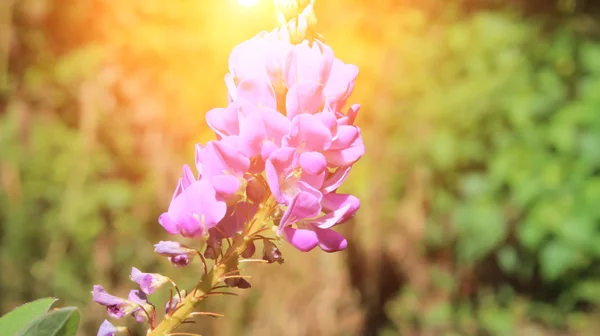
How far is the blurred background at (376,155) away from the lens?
9.67ft

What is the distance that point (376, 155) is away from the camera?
10.8ft

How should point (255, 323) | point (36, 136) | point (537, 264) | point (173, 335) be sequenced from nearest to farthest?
point (173, 335) < point (255, 323) < point (36, 136) < point (537, 264)

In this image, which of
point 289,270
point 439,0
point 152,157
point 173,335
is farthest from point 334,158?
point 439,0

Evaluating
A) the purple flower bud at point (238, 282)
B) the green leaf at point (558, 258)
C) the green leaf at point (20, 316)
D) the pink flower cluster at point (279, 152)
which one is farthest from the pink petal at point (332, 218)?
the green leaf at point (558, 258)

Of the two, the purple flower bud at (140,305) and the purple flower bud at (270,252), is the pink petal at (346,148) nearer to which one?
the purple flower bud at (270,252)

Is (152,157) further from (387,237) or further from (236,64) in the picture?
(236,64)

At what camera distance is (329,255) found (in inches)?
113

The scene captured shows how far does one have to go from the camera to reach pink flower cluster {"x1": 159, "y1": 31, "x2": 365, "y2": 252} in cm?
75

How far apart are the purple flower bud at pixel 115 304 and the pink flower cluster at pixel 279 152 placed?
4.2 inches

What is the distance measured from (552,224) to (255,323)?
1485mm

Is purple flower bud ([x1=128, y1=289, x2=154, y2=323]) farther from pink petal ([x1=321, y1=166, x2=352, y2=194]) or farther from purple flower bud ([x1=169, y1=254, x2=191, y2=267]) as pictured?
pink petal ([x1=321, y1=166, x2=352, y2=194])

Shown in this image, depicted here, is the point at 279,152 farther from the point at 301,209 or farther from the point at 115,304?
the point at 115,304

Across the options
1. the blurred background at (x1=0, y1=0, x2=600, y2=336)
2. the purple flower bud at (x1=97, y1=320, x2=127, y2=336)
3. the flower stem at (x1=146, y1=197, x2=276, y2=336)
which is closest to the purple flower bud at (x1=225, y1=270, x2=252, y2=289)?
the flower stem at (x1=146, y1=197, x2=276, y2=336)

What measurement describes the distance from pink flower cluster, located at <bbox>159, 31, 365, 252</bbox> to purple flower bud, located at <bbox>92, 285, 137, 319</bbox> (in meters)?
0.11
